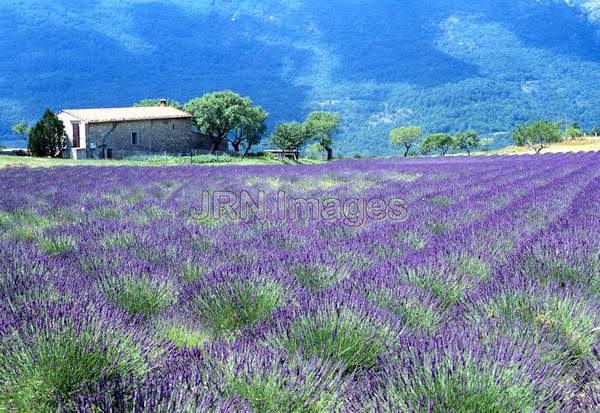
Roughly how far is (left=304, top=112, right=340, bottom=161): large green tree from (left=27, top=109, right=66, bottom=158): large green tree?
30581 mm

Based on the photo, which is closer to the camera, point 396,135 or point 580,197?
point 580,197

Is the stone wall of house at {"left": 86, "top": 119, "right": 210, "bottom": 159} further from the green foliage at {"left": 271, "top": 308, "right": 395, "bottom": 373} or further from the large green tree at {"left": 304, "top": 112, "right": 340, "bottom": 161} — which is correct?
the green foliage at {"left": 271, "top": 308, "right": 395, "bottom": 373}

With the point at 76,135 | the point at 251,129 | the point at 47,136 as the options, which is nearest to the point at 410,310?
the point at 47,136

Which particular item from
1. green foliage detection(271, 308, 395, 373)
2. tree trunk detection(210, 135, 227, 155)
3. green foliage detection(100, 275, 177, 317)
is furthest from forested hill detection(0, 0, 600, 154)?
green foliage detection(271, 308, 395, 373)

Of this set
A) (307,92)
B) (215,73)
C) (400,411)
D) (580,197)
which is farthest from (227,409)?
(215,73)

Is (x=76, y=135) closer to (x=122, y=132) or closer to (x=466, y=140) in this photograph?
(x=122, y=132)

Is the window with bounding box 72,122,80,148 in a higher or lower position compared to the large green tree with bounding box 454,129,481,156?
lower

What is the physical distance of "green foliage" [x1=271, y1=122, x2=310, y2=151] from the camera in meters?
59.5

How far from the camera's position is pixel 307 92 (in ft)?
579

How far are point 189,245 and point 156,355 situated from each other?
6.46ft

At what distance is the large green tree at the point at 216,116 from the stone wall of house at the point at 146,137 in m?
1.53

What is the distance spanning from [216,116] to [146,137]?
870cm

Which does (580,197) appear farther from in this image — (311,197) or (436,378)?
(436,378)

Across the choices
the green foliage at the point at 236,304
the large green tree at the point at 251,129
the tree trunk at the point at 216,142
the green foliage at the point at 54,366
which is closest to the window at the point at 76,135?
the tree trunk at the point at 216,142
